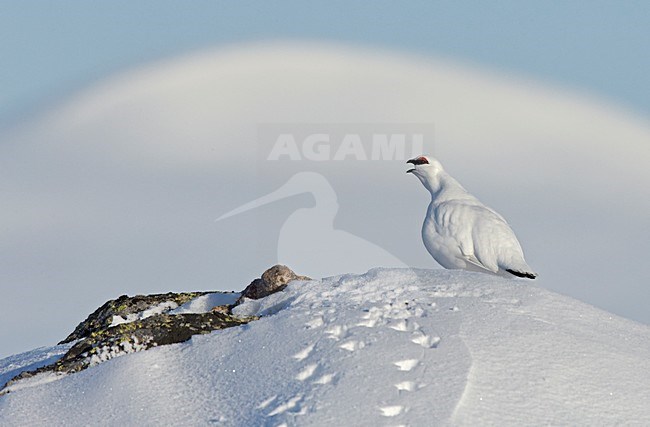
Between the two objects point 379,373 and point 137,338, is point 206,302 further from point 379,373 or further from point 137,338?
point 379,373

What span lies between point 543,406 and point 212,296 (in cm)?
501

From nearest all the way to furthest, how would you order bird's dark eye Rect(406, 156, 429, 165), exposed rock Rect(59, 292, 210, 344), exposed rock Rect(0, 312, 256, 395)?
exposed rock Rect(0, 312, 256, 395) < exposed rock Rect(59, 292, 210, 344) < bird's dark eye Rect(406, 156, 429, 165)

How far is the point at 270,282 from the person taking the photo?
33.6ft

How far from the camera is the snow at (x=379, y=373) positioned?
7102 mm

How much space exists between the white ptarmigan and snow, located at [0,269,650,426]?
84.1 inches

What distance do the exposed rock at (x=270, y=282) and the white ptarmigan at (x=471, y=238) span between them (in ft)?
7.17

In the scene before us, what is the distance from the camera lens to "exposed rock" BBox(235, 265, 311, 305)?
10.2 m

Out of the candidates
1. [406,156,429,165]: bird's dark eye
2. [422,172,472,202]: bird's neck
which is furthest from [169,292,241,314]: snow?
[406,156,429,165]: bird's dark eye

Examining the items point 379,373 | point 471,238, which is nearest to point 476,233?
point 471,238

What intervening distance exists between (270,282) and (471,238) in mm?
2758

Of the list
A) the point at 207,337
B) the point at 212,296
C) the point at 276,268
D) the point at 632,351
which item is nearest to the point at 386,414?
the point at 207,337

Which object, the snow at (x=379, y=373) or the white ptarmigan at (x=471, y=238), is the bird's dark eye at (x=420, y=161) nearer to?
the white ptarmigan at (x=471, y=238)

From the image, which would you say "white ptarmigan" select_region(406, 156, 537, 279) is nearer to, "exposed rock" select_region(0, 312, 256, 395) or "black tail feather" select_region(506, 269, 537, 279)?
"black tail feather" select_region(506, 269, 537, 279)

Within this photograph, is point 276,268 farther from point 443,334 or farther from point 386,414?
point 386,414
